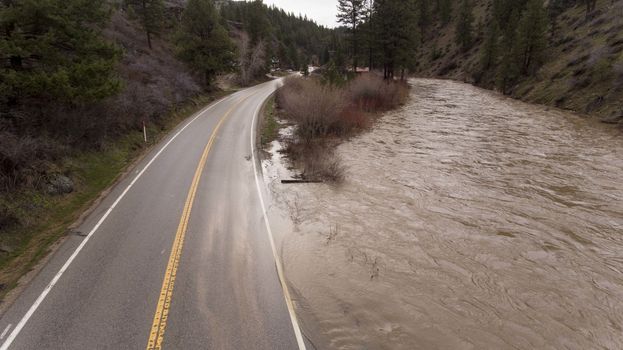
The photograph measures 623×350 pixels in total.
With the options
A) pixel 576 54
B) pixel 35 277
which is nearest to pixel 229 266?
pixel 35 277

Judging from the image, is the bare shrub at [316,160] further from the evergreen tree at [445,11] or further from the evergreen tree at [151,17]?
the evergreen tree at [445,11]

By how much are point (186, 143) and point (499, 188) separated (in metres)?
19.3

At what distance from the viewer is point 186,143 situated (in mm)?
23547

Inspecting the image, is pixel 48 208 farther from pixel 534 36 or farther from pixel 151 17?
pixel 534 36

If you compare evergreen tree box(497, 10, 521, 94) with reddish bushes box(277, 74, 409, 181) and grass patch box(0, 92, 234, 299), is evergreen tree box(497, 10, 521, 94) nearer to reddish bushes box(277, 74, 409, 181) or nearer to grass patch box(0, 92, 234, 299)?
reddish bushes box(277, 74, 409, 181)

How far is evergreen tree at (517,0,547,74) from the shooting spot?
44344mm

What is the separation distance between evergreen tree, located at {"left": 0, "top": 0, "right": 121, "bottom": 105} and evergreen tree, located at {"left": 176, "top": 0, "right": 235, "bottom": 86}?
26.4m

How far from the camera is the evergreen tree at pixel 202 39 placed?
42500mm

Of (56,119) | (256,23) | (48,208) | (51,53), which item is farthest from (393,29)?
(48,208)

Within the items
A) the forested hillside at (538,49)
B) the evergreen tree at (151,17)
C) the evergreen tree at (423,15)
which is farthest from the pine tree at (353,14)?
the evergreen tree at (423,15)

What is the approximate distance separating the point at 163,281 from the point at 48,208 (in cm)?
761

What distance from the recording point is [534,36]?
44.7 metres

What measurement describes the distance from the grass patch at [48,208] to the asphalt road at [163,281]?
2.14ft

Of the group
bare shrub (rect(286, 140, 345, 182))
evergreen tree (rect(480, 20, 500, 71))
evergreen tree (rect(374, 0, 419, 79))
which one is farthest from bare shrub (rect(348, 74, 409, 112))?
evergreen tree (rect(480, 20, 500, 71))
